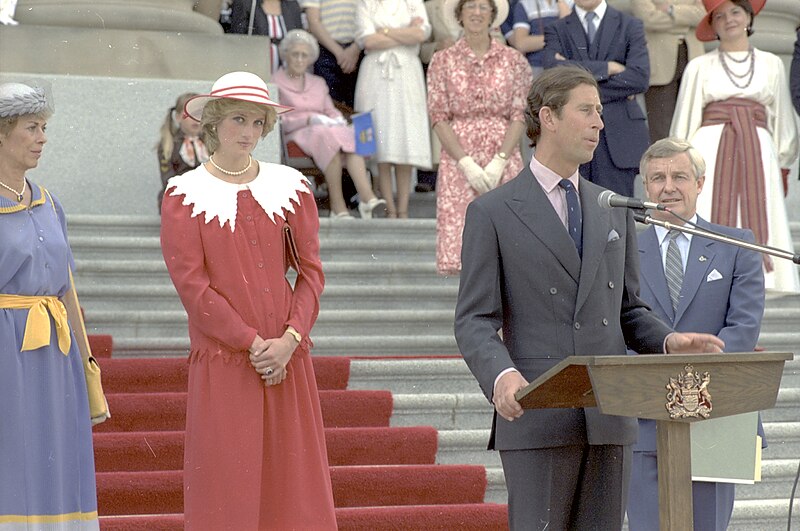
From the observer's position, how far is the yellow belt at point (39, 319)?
15.8 feet

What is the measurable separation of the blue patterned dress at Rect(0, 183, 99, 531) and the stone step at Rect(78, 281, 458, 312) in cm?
292

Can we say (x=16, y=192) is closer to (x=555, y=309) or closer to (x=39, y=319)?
(x=39, y=319)

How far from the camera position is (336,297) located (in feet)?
27.2

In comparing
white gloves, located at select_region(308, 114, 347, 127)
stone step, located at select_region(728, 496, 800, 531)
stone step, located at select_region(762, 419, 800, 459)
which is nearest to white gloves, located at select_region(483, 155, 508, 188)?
white gloves, located at select_region(308, 114, 347, 127)

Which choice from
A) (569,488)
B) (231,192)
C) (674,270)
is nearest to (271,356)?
(231,192)

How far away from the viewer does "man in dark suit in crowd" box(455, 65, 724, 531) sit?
3844 mm

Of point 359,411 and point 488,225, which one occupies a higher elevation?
point 488,225

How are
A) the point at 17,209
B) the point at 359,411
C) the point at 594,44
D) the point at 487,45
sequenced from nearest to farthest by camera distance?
the point at 17,209
the point at 359,411
the point at 487,45
the point at 594,44

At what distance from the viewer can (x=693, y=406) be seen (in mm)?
3357

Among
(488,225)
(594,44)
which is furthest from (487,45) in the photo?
(488,225)

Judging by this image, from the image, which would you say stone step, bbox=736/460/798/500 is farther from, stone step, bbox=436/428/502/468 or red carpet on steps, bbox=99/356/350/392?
red carpet on steps, bbox=99/356/350/392

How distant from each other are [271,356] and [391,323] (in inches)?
132

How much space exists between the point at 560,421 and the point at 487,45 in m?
4.57

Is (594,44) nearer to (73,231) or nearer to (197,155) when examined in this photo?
(197,155)
